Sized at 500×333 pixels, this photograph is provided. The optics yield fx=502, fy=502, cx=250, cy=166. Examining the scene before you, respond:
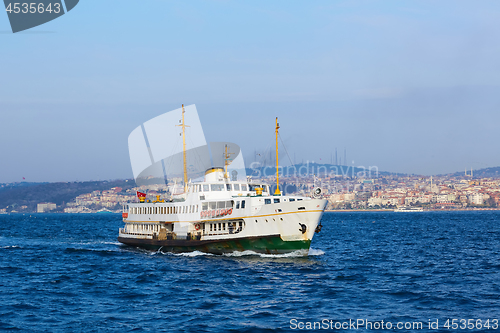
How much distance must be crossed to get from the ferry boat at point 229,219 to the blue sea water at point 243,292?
1266mm

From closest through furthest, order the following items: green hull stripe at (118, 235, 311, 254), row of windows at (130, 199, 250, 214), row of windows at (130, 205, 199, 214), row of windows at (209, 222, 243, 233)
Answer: green hull stripe at (118, 235, 311, 254)
row of windows at (209, 222, 243, 233)
row of windows at (130, 199, 250, 214)
row of windows at (130, 205, 199, 214)

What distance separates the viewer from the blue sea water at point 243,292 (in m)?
22.6

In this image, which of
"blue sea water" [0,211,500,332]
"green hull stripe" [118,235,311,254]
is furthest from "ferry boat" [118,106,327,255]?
"blue sea water" [0,211,500,332]

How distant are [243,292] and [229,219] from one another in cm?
1309

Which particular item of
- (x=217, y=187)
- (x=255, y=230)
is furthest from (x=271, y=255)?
(x=217, y=187)

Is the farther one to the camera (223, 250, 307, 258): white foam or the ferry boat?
(223, 250, 307, 258): white foam

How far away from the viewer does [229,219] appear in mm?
41562

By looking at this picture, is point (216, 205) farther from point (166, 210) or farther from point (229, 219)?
point (166, 210)

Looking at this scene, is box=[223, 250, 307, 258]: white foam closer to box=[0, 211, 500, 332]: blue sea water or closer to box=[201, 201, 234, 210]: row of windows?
box=[0, 211, 500, 332]: blue sea water

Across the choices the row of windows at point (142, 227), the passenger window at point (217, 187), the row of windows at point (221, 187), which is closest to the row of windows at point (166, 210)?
the row of windows at point (142, 227)

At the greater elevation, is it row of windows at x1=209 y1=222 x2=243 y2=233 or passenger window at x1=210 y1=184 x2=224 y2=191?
passenger window at x1=210 y1=184 x2=224 y2=191

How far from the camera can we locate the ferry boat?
38906mm

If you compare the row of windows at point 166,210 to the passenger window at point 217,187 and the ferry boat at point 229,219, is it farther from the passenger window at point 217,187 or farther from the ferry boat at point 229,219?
the passenger window at point 217,187

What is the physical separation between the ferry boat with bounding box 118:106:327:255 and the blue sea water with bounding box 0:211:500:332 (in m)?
1.27
